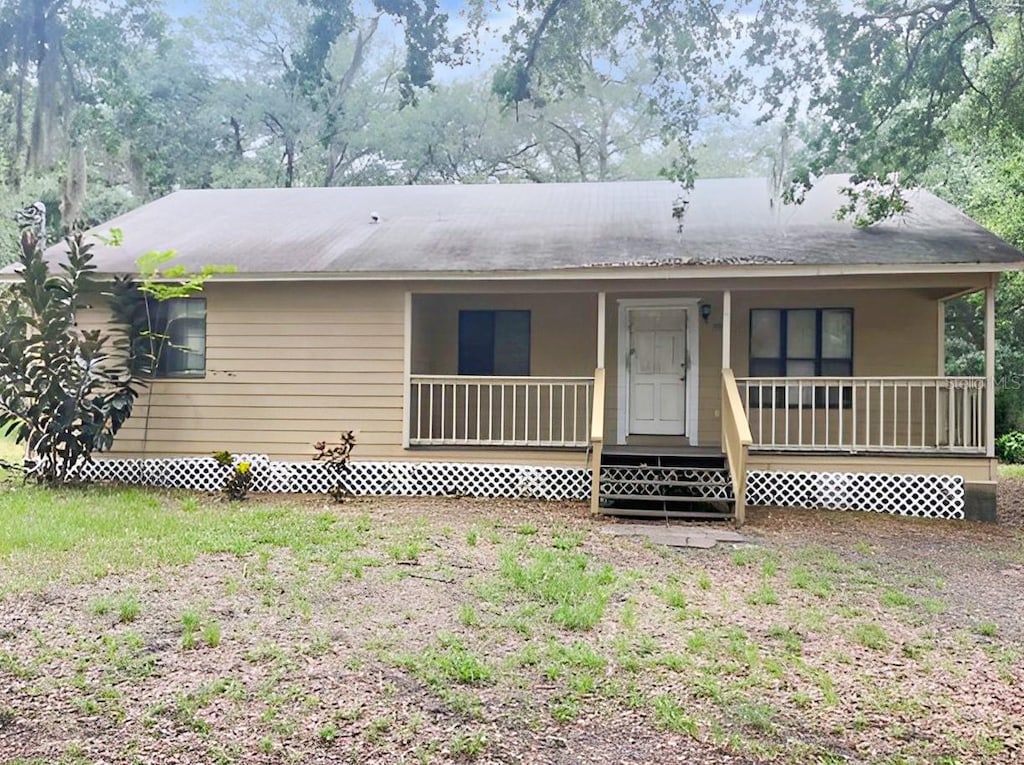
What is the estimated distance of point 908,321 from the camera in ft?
31.6

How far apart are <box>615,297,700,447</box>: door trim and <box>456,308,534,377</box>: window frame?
1262mm

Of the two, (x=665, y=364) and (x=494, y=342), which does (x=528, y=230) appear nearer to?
(x=494, y=342)

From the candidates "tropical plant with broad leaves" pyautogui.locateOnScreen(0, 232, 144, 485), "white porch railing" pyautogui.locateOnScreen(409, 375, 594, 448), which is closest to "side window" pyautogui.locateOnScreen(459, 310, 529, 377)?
"white porch railing" pyautogui.locateOnScreen(409, 375, 594, 448)

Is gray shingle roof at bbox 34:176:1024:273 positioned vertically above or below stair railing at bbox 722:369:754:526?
above

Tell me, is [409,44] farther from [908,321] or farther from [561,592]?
[908,321]

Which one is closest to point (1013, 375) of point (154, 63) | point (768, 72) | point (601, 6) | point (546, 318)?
point (768, 72)

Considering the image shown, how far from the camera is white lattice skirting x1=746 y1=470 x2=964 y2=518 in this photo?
8.45 meters

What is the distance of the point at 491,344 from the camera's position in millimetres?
10398

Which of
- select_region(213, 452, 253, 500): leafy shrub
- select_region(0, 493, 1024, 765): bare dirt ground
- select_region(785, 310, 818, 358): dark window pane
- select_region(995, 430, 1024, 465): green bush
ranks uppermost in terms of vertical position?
select_region(785, 310, 818, 358): dark window pane

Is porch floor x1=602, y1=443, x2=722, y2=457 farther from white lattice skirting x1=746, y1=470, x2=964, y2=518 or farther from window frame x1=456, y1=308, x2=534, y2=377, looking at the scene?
window frame x1=456, y1=308, x2=534, y2=377

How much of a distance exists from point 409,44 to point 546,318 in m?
3.88

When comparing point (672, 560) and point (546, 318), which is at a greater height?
point (546, 318)

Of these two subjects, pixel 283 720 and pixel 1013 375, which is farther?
pixel 1013 375

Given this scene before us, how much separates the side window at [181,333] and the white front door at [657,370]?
5.76 m
